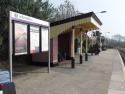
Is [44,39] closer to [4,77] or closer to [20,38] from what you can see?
[20,38]

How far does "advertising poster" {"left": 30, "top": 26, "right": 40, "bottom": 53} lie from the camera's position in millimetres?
12901

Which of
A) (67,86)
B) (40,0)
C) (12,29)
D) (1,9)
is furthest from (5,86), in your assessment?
(40,0)

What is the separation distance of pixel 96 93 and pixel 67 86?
154cm

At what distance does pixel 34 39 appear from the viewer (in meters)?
13.3

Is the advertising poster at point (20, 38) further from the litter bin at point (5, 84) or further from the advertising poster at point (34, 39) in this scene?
the litter bin at point (5, 84)

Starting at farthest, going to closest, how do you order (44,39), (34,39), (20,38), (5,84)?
(44,39) → (34,39) → (20,38) → (5,84)

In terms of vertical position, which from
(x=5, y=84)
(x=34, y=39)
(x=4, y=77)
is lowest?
(x=5, y=84)

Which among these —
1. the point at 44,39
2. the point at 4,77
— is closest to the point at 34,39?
the point at 44,39

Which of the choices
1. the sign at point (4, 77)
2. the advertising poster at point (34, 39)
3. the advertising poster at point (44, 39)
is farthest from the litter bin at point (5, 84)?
the advertising poster at point (44, 39)

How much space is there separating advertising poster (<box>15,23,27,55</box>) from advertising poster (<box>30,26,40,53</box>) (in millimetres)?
646

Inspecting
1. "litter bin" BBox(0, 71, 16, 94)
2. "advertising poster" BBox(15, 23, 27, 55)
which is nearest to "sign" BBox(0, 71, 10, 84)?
"litter bin" BBox(0, 71, 16, 94)

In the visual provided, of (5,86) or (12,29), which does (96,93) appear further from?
(5,86)

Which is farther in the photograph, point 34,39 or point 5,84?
point 34,39

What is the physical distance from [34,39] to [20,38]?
1.60 metres
